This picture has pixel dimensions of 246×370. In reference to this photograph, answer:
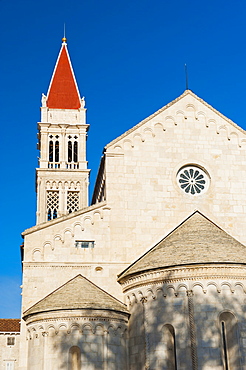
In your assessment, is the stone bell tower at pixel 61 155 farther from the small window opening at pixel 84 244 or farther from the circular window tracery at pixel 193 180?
the small window opening at pixel 84 244

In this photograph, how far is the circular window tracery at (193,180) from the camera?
93.0 feet

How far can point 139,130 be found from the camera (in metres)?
28.9

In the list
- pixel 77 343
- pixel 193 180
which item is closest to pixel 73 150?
pixel 193 180

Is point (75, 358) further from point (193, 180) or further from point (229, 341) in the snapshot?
point (193, 180)

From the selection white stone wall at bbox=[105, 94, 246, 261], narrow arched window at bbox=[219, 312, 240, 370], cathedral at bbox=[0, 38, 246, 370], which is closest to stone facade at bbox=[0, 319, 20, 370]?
cathedral at bbox=[0, 38, 246, 370]

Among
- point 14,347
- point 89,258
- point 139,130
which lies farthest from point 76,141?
point 89,258

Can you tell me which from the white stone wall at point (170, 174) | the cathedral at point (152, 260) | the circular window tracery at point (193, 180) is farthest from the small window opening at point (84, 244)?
the circular window tracery at point (193, 180)

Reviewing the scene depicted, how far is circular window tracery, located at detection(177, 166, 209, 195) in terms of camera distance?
2834 centimetres

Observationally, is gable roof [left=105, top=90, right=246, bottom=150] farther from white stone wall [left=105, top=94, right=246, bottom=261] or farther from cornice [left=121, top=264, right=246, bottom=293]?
cornice [left=121, top=264, right=246, bottom=293]

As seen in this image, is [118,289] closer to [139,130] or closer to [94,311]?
[94,311]

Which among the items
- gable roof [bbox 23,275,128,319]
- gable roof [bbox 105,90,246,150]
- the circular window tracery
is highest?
gable roof [bbox 105,90,246,150]

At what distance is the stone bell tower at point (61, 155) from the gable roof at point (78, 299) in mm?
26528

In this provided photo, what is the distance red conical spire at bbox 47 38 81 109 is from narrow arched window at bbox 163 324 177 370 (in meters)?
38.1

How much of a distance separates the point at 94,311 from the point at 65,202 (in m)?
30.6
